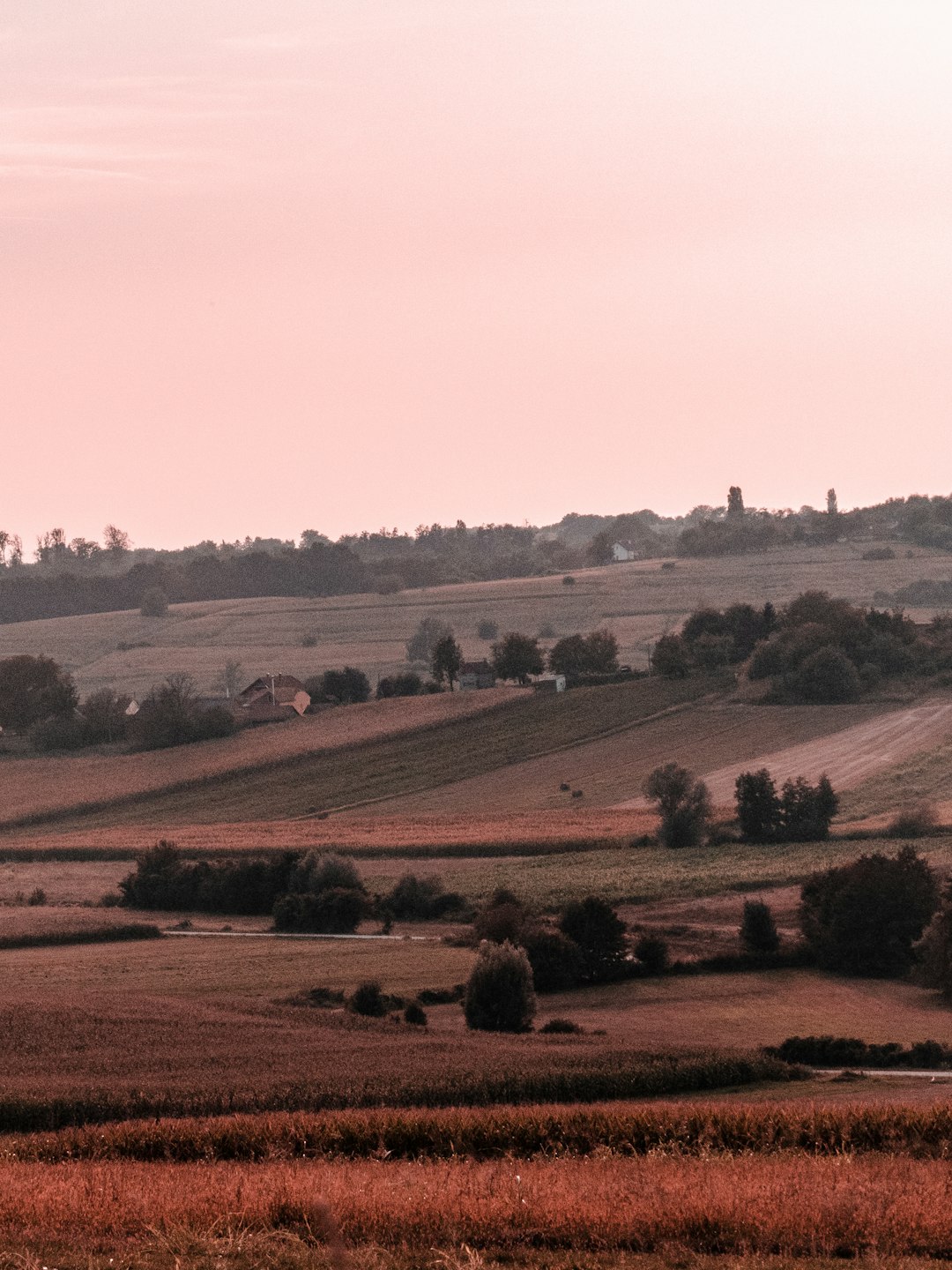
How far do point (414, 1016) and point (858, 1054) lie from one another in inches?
429

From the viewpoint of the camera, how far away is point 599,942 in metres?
47.4

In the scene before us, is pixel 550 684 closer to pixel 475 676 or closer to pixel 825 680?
pixel 475 676

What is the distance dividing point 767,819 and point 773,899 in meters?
14.9

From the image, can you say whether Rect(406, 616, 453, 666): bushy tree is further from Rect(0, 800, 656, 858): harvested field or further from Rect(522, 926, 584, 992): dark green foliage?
Rect(522, 926, 584, 992): dark green foliage

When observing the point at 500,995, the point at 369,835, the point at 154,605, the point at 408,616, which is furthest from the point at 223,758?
the point at 154,605

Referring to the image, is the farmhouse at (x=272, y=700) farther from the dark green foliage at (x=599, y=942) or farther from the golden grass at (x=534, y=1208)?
the golden grass at (x=534, y=1208)

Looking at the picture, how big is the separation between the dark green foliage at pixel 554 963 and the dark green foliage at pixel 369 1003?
21.1 feet

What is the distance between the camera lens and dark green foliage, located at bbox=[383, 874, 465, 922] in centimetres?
5916

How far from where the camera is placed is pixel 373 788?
90000 millimetres

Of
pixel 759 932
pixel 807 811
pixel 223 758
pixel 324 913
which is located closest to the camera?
pixel 759 932

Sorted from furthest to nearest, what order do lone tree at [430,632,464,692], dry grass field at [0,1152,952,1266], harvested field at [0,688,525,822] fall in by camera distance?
lone tree at [430,632,464,692] → harvested field at [0,688,525,822] → dry grass field at [0,1152,952,1266]

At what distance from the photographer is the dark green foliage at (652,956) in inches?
1858

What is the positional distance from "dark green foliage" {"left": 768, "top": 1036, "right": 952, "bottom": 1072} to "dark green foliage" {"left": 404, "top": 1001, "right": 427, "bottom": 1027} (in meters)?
8.72

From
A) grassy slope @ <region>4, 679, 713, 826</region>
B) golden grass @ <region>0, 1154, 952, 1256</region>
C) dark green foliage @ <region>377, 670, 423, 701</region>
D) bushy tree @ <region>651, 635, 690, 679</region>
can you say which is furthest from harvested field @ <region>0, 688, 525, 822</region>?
golden grass @ <region>0, 1154, 952, 1256</region>
